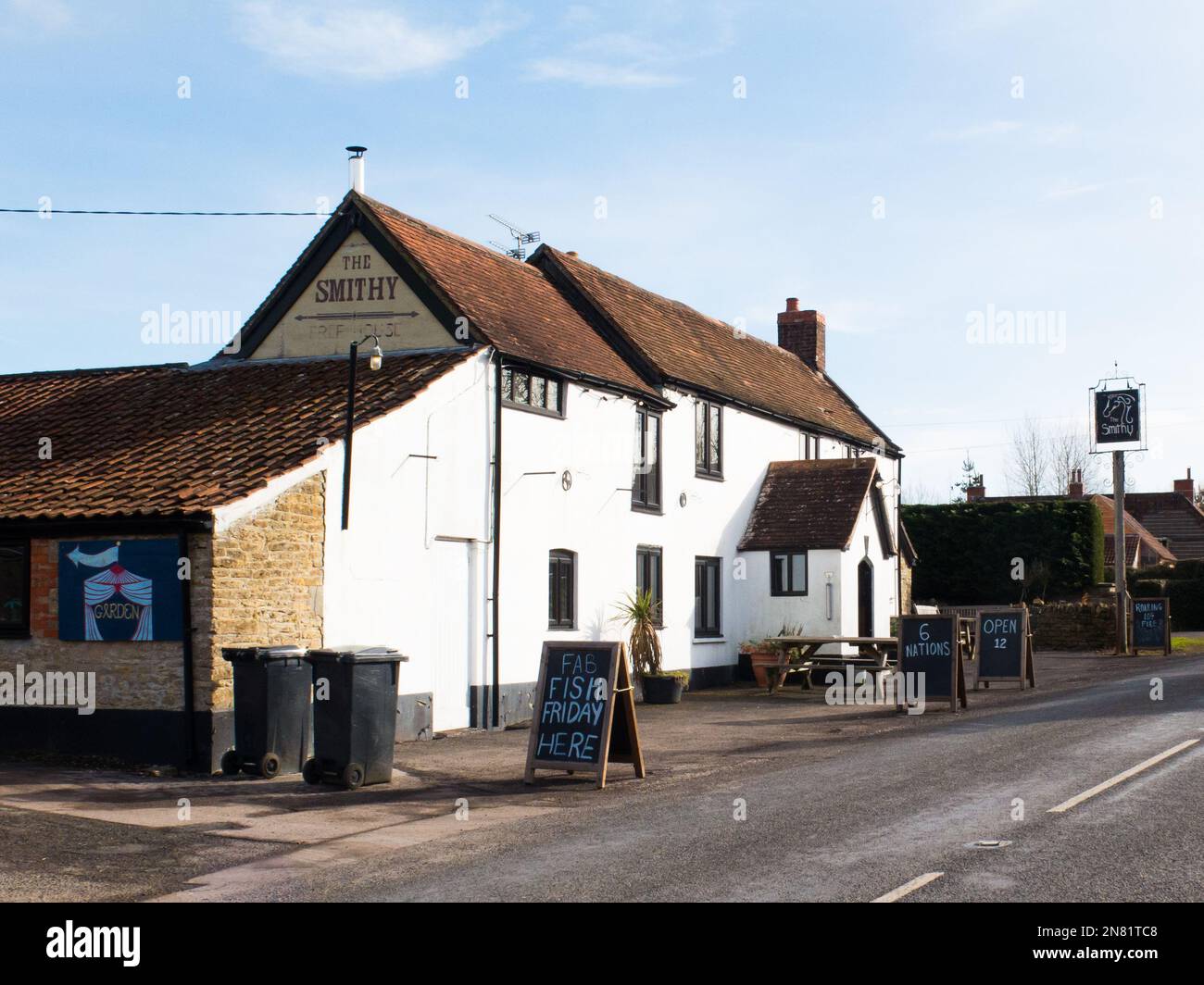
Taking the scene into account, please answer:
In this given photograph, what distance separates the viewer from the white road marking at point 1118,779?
1063cm

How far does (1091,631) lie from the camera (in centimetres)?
3981

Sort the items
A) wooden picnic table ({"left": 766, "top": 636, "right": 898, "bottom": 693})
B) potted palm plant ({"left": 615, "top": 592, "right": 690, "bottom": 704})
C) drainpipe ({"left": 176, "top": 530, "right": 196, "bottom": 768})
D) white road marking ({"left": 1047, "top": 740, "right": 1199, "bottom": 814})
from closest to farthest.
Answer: white road marking ({"left": 1047, "top": 740, "right": 1199, "bottom": 814}) < drainpipe ({"left": 176, "top": 530, "right": 196, "bottom": 768}) < potted palm plant ({"left": 615, "top": 592, "right": 690, "bottom": 704}) < wooden picnic table ({"left": 766, "top": 636, "right": 898, "bottom": 693})

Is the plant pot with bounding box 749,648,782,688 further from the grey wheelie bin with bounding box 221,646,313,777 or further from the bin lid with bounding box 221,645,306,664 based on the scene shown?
the bin lid with bounding box 221,645,306,664

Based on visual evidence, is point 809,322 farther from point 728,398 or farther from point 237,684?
point 237,684

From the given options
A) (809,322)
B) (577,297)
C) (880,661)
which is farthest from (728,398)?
(809,322)

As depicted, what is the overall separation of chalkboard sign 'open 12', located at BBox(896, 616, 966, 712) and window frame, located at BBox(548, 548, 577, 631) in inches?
203

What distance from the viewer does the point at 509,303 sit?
2277cm

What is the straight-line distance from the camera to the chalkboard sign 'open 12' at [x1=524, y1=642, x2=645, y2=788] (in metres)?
13.8

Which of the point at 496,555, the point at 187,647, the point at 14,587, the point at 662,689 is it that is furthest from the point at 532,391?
the point at 14,587

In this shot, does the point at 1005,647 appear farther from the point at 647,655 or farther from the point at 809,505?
the point at 647,655

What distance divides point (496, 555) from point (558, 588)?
7.92 feet

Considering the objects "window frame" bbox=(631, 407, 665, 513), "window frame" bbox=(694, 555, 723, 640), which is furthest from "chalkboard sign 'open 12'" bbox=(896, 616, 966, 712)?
"window frame" bbox=(694, 555, 723, 640)

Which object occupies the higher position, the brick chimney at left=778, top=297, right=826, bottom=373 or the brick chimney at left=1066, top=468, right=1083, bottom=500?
the brick chimney at left=778, top=297, right=826, bottom=373
